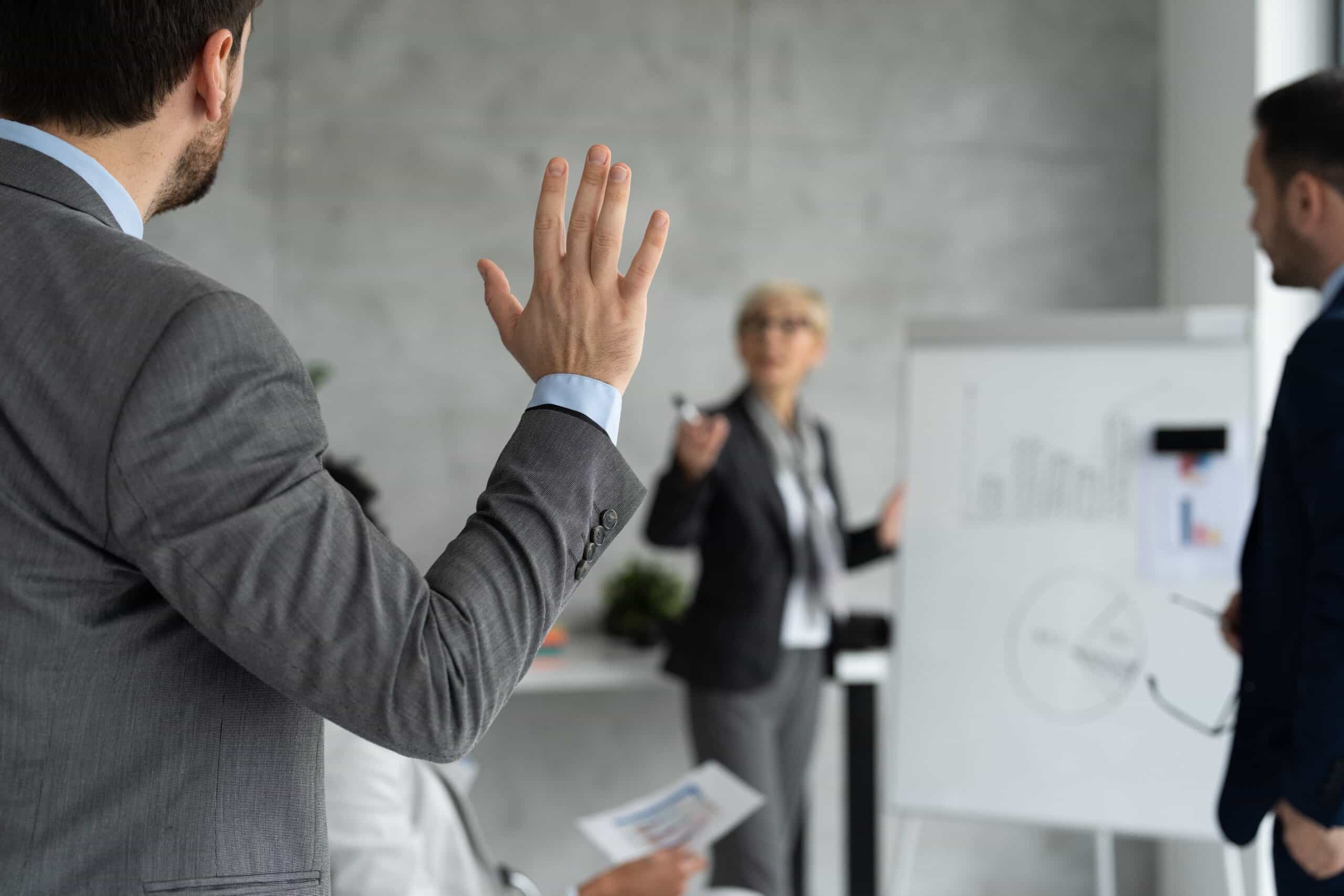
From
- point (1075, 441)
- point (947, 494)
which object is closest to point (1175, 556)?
point (1075, 441)

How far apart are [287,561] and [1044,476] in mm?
2277

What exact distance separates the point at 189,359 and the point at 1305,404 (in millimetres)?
1417

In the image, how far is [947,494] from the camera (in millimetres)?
2707

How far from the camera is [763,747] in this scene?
291 cm

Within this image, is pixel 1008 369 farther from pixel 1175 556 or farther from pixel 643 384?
pixel 643 384

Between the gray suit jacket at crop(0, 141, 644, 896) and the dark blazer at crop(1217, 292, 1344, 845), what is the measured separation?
1.18 m

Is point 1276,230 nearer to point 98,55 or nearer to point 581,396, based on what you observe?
point 581,396

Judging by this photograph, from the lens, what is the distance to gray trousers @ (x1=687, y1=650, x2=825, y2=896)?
289 centimetres

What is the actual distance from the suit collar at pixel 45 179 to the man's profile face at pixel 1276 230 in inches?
63.0

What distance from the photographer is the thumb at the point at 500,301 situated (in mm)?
818

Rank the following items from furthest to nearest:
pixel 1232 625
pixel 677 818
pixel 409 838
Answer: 1. pixel 1232 625
2. pixel 677 818
3. pixel 409 838

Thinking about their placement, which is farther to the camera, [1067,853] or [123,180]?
[1067,853]

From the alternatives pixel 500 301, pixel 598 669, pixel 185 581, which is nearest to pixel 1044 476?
pixel 598 669

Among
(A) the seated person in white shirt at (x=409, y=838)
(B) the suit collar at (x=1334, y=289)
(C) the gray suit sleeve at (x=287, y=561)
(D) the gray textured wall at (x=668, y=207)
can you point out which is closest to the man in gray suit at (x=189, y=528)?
(C) the gray suit sleeve at (x=287, y=561)
